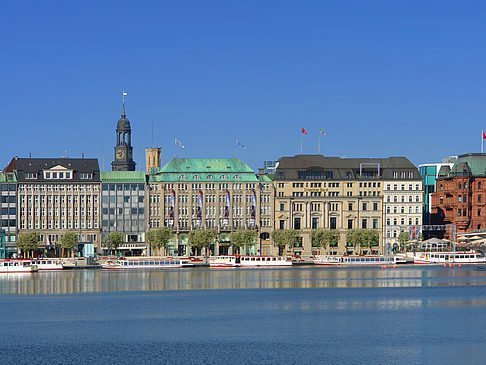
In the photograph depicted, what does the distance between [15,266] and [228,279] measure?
47.9 meters

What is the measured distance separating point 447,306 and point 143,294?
3998 centimetres

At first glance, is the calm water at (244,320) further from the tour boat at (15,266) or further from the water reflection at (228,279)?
the tour boat at (15,266)

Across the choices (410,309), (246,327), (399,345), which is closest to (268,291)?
(410,309)

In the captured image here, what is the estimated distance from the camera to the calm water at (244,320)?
84.8m

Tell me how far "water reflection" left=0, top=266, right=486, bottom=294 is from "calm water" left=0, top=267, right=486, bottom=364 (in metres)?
0.40

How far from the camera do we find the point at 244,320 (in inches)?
4146

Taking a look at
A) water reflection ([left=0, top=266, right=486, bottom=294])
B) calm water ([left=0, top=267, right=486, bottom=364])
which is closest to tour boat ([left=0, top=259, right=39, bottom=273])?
water reflection ([left=0, top=266, right=486, bottom=294])

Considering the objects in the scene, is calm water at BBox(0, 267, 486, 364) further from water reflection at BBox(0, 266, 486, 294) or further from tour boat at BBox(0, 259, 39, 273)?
tour boat at BBox(0, 259, 39, 273)

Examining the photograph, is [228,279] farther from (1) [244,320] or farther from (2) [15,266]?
(1) [244,320]

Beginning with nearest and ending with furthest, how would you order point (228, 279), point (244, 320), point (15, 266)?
point (244, 320), point (228, 279), point (15, 266)

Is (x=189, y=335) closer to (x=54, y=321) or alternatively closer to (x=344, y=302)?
(x=54, y=321)

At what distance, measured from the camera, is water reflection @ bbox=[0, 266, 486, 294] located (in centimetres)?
14812

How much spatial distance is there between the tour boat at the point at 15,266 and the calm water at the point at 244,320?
26.9 m

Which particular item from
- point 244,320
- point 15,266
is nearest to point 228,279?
point 15,266
